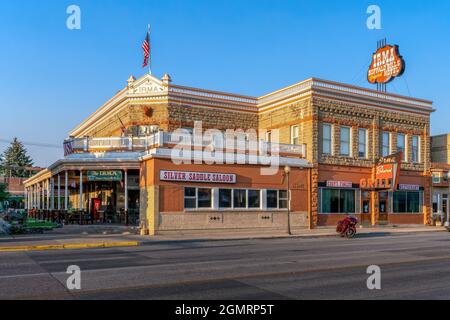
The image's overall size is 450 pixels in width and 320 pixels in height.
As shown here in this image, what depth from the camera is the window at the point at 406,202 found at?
35.7 meters

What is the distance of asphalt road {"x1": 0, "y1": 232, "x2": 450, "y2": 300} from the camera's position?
9.10 m

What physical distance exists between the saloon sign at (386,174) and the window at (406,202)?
3307mm

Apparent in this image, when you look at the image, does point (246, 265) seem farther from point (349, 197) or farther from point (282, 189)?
point (349, 197)

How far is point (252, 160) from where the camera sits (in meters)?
28.4

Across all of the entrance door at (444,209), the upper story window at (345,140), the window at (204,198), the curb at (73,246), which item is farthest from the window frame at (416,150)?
the curb at (73,246)

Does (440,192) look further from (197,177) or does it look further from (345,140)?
(197,177)

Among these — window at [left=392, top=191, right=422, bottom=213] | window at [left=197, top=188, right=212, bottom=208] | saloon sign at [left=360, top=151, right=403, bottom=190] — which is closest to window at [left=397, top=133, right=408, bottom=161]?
window at [left=392, top=191, right=422, bottom=213]

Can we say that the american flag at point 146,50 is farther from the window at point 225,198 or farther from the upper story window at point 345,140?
the upper story window at point 345,140

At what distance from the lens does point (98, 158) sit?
90.9 feet

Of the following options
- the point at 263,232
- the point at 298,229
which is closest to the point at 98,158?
the point at 263,232

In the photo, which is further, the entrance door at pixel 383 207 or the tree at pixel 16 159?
the tree at pixel 16 159

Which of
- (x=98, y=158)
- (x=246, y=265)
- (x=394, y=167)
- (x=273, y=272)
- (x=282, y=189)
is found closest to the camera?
(x=273, y=272)

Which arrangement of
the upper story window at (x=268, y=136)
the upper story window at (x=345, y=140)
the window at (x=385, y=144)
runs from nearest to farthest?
the upper story window at (x=345, y=140), the window at (x=385, y=144), the upper story window at (x=268, y=136)
